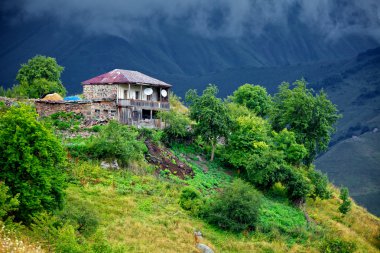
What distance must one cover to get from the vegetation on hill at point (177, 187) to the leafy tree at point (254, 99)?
7139mm

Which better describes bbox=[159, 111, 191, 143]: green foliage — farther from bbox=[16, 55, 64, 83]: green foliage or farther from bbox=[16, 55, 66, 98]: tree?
bbox=[16, 55, 64, 83]: green foliage

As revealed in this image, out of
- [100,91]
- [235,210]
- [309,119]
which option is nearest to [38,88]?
[100,91]

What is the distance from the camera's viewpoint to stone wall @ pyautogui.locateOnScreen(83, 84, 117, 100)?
54.4m

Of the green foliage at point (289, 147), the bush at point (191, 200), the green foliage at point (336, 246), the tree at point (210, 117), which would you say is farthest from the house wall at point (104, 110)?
the green foliage at point (336, 246)

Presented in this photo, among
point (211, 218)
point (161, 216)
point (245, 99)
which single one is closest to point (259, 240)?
point (211, 218)

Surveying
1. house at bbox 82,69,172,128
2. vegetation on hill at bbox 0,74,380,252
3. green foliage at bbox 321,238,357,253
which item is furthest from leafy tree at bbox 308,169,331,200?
house at bbox 82,69,172,128

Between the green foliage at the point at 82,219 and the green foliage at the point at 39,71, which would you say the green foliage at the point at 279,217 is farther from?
the green foliage at the point at 39,71

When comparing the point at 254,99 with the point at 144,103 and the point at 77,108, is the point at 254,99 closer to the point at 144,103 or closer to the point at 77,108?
the point at 144,103

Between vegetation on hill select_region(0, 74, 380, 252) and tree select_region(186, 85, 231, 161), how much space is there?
0.11 m

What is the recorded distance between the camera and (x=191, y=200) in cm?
4000

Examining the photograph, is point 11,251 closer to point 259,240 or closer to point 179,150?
point 259,240

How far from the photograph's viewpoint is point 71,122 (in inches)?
1865

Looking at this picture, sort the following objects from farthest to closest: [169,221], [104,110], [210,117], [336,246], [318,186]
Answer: [318,186], [104,110], [210,117], [336,246], [169,221]

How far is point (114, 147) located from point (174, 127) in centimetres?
945
